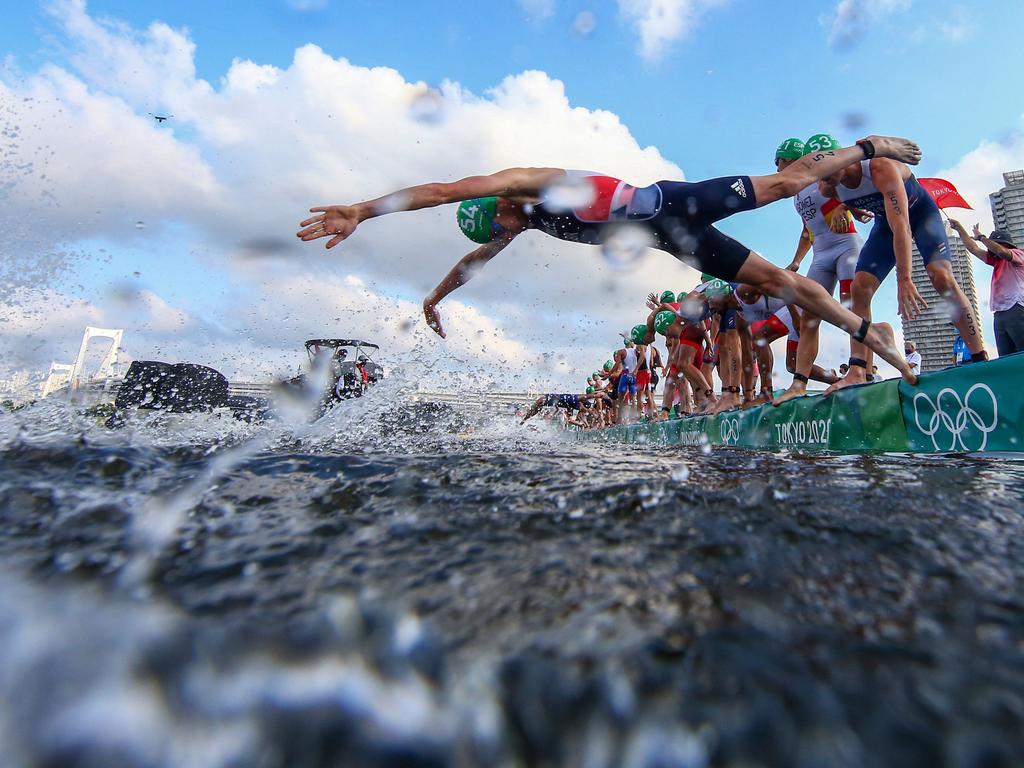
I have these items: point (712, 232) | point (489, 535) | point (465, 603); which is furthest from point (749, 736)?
point (712, 232)

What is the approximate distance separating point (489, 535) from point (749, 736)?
0.54m

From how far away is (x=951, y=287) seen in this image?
130 inches

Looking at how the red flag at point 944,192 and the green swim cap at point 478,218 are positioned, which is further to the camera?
the red flag at point 944,192

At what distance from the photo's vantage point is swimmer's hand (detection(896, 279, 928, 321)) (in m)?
3.04

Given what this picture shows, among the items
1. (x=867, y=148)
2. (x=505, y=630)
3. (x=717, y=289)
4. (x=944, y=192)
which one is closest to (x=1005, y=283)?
(x=944, y=192)

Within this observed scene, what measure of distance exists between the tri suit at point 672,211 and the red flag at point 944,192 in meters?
1.69

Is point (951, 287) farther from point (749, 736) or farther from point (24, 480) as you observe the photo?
point (24, 480)

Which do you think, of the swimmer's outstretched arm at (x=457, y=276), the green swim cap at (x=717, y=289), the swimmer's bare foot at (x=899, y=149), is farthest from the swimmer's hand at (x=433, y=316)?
the green swim cap at (x=717, y=289)

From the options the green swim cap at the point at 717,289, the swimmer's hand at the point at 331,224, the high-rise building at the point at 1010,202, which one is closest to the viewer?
the swimmer's hand at the point at 331,224

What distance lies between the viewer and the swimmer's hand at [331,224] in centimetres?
232

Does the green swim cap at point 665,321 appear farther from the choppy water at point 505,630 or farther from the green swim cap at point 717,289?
the choppy water at point 505,630

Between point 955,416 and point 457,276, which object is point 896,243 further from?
point 457,276

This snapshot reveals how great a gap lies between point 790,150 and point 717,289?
4.46 ft

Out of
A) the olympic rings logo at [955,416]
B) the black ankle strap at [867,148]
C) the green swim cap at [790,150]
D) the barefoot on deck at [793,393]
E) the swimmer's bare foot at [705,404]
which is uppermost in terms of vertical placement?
the green swim cap at [790,150]
